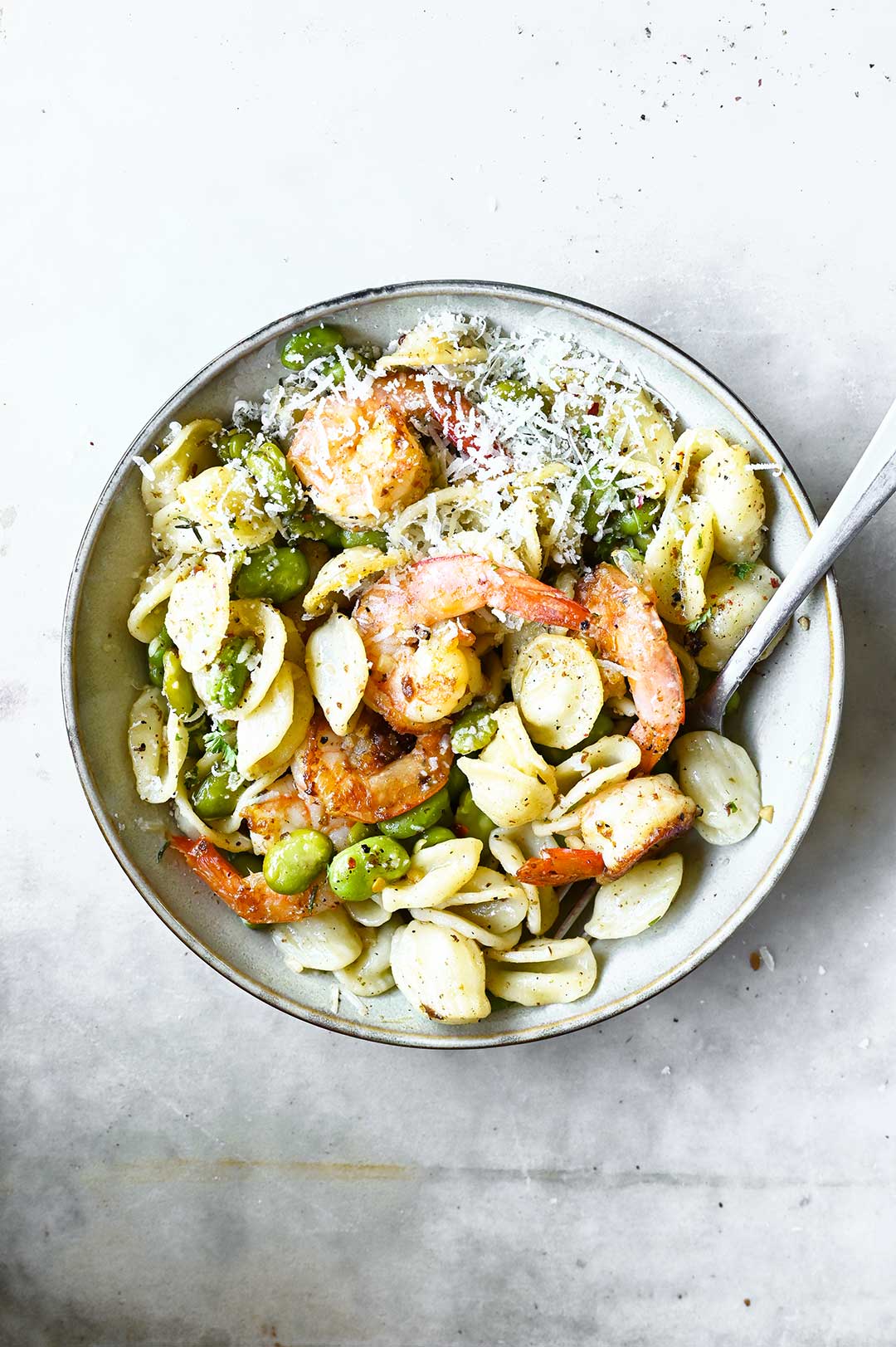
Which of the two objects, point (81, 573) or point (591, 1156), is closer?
point (81, 573)

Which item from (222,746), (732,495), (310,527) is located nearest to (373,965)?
(222,746)

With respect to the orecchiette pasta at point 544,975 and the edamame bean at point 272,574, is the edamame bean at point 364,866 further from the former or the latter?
the edamame bean at point 272,574

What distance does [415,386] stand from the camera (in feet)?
8.64

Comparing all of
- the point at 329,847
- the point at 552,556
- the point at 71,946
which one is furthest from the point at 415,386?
the point at 71,946

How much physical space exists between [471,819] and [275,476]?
3.23 feet

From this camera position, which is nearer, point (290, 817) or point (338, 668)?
point (338, 668)

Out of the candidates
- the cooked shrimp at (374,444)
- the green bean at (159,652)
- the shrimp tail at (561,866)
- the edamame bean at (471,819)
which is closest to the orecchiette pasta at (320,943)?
the edamame bean at (471,819)

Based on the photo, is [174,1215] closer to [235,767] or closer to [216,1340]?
[216,1340]

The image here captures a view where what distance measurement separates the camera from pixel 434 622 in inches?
99.3

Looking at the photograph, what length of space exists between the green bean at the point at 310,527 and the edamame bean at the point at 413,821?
0.69 metres

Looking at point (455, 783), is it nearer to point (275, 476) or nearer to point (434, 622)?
point (434, 622)

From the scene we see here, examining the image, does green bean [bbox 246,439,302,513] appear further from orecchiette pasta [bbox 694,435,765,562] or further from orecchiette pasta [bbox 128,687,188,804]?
orecchiette pasta [bbox 694,435,765,562]

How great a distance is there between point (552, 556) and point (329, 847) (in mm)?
907

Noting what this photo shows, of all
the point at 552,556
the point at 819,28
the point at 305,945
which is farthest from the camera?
the point at 819,28
